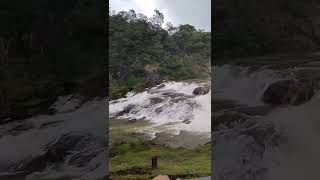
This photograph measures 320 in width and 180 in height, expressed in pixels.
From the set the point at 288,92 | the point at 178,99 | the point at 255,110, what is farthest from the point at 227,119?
the point at 288,92

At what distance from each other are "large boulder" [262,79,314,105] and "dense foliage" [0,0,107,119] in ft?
4.51

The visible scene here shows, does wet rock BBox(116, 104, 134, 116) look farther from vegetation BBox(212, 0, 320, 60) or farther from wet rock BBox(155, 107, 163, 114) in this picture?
vegetation BBox(212, 0, 320, 60)

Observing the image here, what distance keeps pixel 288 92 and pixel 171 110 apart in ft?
3.24

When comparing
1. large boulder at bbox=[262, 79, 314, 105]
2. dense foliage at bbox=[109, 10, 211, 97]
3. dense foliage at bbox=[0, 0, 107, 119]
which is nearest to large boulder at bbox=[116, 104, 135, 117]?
dense foliage at bbox=[109, 10, 211, 97]

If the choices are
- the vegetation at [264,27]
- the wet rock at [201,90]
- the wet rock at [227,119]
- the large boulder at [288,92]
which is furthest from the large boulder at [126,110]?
the large boulder at [288,92]

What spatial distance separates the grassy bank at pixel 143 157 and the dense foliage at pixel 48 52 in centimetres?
44

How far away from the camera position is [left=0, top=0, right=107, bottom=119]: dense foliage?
3.51 meters

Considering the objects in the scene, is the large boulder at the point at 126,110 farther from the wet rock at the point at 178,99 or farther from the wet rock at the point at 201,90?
the wet rock at the point at 201,90

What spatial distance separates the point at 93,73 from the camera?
148 inches

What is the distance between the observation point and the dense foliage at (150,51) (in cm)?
393

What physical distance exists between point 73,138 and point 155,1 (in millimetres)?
1327

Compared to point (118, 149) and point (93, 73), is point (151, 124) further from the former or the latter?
point (93, 73)

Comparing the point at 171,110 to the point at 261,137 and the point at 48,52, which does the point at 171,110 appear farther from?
the point at 48,52

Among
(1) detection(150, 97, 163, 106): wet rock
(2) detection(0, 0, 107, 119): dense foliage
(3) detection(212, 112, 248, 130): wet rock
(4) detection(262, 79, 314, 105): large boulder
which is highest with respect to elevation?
(2) detection(0, 0, 107, 119): dense foliage
